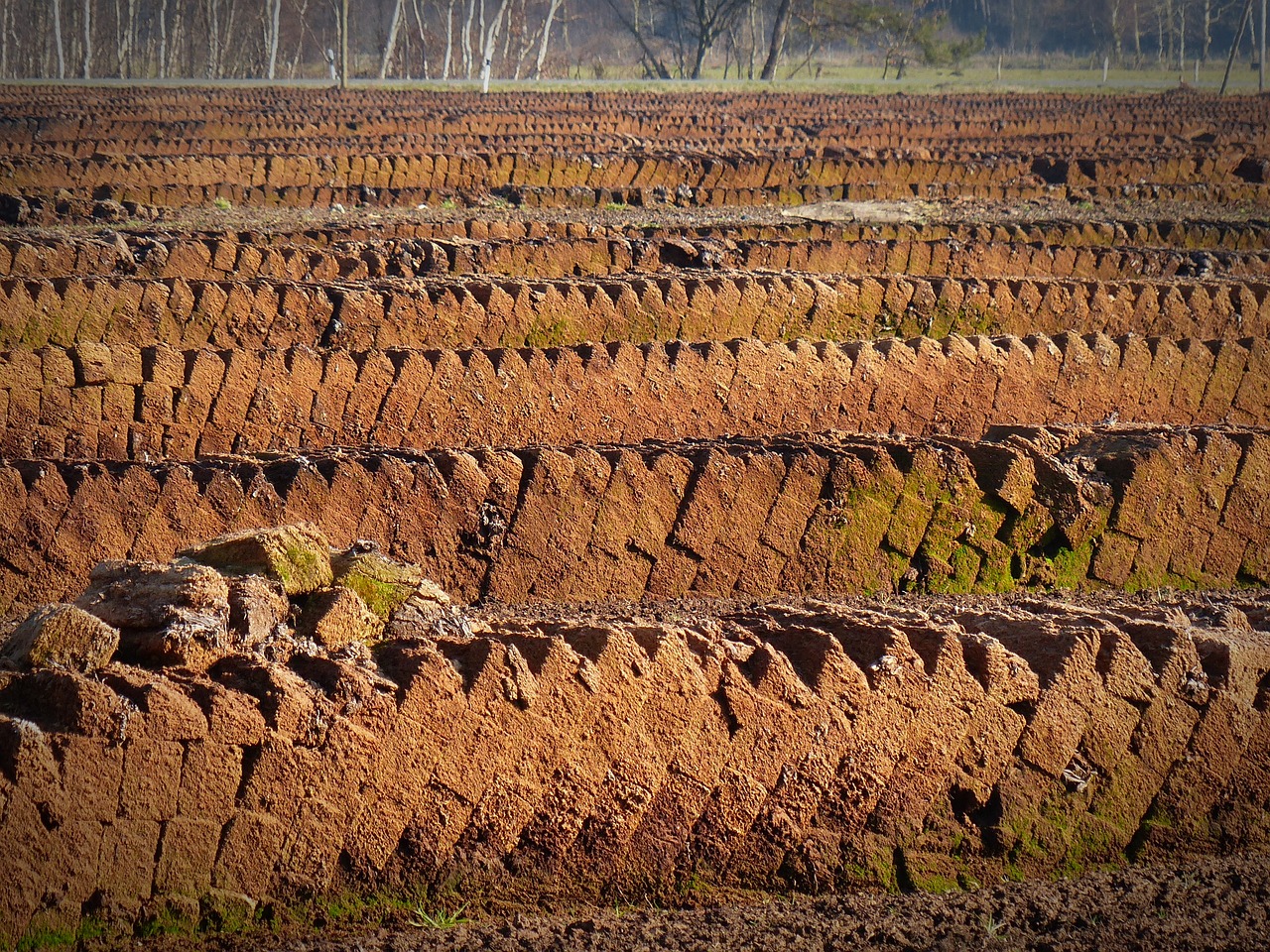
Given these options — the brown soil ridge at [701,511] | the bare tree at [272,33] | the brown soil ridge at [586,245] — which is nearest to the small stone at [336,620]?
the brown soil ridge at [701,511]

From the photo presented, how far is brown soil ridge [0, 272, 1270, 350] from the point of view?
34.9 ft

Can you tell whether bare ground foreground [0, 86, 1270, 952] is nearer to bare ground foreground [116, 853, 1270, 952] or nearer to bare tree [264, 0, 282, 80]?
bare ground foreground [116, 853, 1270, 952]

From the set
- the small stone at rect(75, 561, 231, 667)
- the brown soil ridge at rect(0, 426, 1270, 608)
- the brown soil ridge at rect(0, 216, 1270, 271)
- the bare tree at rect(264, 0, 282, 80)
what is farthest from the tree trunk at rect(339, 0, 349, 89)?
the small stone at rect(75, 561, 231, 667)

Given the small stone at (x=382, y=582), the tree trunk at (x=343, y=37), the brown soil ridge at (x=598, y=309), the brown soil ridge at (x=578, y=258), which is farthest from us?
the tree trunk at (x=343, y=37)

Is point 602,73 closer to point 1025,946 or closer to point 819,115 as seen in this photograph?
point 819,115

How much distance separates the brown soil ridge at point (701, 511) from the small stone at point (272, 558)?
175 cm

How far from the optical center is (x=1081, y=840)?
4793 mm

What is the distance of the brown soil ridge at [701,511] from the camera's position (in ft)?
22.5

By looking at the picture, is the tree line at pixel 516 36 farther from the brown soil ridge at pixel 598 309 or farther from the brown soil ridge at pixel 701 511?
the brown soil ridge at pixel 701 511

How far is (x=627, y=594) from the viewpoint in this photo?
7312 mm

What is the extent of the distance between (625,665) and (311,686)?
110 cm

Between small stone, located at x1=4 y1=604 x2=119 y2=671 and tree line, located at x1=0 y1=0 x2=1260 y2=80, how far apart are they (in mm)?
34903

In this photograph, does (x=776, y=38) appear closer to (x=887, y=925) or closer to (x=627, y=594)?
(x=627, y=594)

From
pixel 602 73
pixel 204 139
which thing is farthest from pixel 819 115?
pixel 602 73
